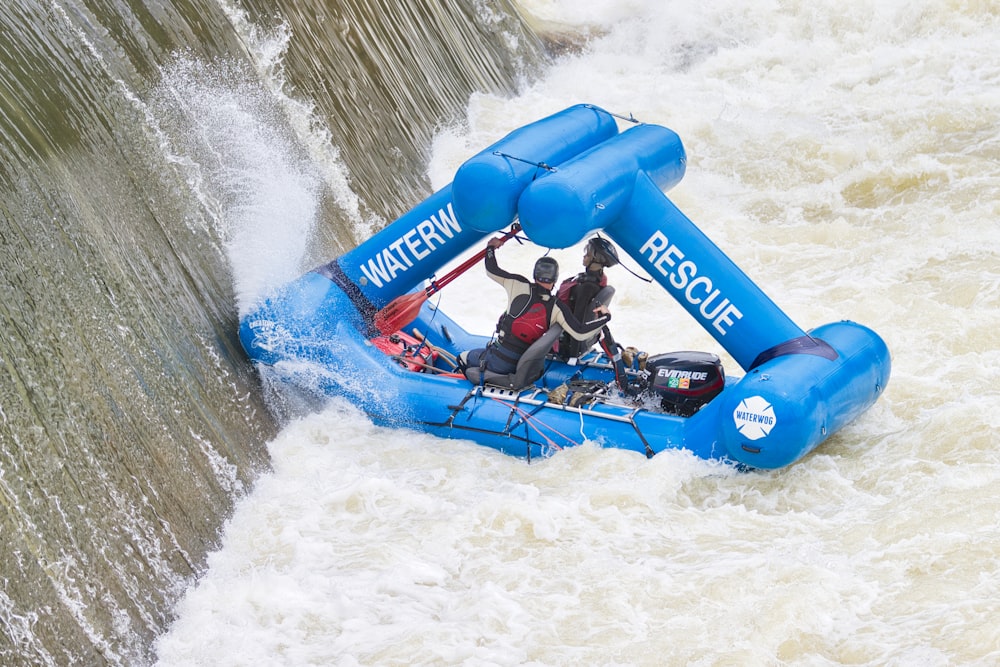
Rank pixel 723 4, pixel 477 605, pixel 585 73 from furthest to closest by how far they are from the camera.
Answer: pixel 723 4, pixel 585 73, pixel 477 605

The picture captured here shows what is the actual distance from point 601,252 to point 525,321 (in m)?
0.60

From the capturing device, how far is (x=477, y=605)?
191 inches

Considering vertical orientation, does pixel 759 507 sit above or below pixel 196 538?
below

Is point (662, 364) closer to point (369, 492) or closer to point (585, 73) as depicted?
point (369, 492)

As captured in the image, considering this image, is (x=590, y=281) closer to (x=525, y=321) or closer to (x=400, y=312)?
(x=525, y=321)

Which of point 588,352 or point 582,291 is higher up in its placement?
point 582,291

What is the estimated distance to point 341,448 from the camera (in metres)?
6.75

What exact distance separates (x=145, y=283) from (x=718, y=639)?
3.69 metres

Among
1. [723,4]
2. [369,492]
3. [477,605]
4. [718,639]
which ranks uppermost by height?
[723,4]

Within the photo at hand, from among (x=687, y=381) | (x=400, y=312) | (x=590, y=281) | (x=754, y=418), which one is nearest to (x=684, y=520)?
(x=754, y=418)

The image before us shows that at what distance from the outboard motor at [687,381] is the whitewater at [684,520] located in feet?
1.87

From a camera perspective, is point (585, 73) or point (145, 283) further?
point (585, 73)

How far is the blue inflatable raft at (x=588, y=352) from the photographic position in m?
6.00

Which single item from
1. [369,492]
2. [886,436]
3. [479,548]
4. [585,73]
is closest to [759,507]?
[886,436]
